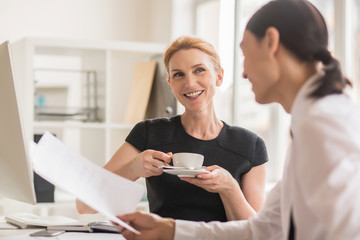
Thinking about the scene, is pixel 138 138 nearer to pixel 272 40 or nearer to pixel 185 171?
pixel 185 171

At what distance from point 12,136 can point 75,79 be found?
7.70 ft

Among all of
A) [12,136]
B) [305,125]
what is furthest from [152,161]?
[305,125]

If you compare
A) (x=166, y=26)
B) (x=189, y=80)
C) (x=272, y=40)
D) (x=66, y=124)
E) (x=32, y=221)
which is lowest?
(x=32, y=221)

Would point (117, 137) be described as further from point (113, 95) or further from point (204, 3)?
point (204, 3)

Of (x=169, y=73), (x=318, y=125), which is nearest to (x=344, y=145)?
(x=318, y=125)

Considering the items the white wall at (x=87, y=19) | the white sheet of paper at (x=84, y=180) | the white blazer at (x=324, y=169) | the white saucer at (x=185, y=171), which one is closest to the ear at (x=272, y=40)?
the white blazer at (x=324, y=169)

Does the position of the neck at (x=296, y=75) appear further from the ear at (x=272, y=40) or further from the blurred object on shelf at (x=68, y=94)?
the blurred object on shelf at (x=68, y=94)

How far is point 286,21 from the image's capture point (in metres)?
1.12

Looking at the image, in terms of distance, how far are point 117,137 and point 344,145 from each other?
308cm

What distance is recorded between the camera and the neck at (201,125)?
2111 mm

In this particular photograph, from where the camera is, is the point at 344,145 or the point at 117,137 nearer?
the point at 344,145

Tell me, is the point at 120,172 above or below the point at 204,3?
below

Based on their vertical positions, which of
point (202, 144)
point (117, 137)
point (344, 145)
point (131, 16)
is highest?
point (131, 16)

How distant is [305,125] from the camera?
0.99 metres
